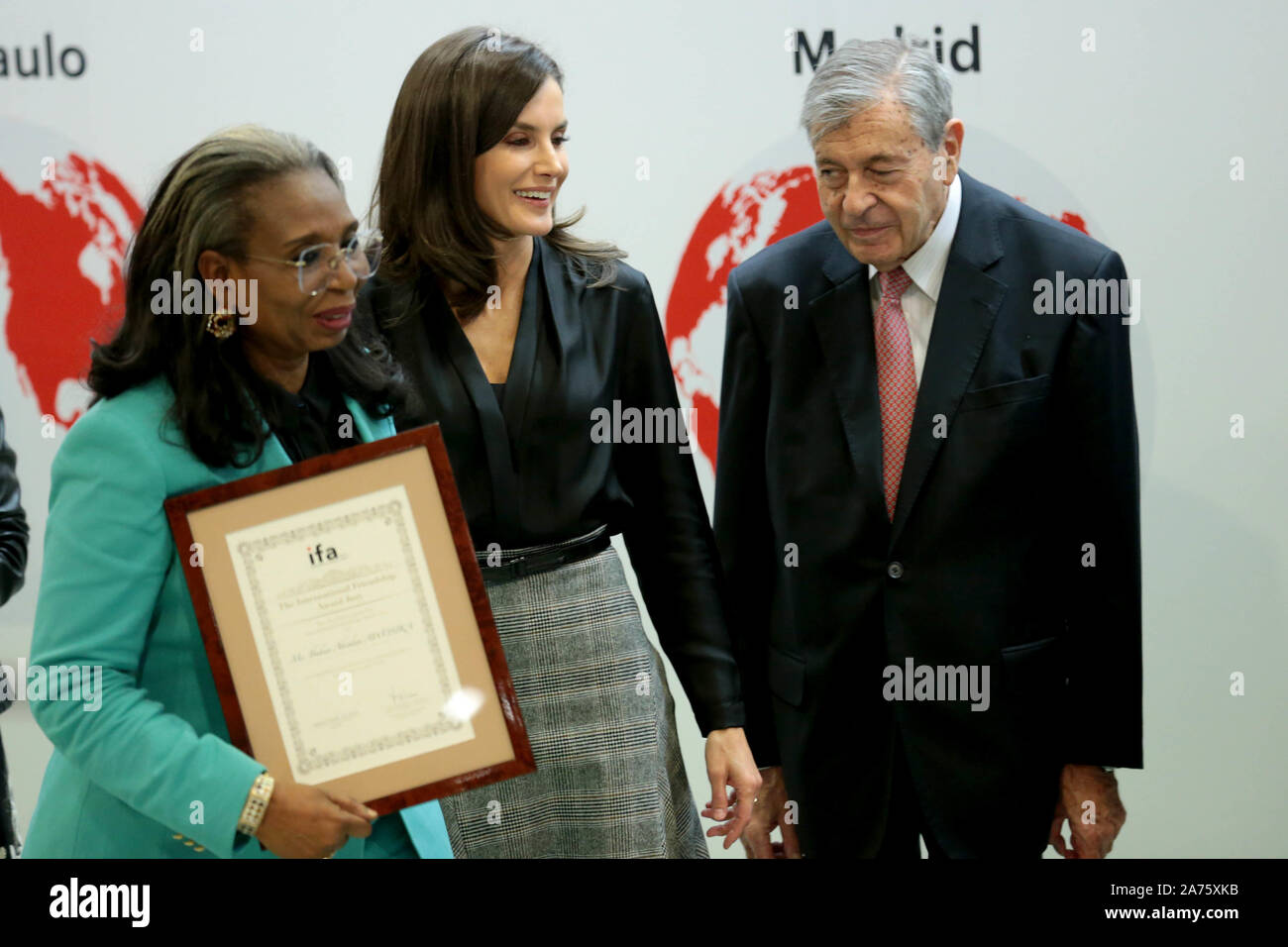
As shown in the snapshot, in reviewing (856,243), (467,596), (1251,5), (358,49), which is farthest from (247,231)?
(1251,5)

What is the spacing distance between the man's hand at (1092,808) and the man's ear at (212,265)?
1523 millimetres

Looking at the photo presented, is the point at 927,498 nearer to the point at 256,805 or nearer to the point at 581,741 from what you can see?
the point at 581,741

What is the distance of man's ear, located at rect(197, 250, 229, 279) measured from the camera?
1.63m

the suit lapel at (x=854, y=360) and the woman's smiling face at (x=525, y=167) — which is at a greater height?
the woman's smiling face at (x=525, y=167)

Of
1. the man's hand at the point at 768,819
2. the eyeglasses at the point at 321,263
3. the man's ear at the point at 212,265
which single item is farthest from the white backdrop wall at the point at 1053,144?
the man's ear at the point at 212,265

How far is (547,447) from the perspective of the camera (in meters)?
2.12

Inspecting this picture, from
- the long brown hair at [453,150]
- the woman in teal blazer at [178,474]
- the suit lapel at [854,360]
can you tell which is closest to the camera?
the woman in teal blazer at [178,474]

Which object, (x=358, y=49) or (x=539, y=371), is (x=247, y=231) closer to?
(x=539, y=371)

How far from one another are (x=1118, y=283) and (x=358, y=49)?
1507mm

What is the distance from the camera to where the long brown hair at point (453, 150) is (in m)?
2.08

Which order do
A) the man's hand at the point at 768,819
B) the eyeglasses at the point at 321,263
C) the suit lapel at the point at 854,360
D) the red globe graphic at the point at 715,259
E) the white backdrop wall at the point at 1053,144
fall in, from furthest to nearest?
the red globe graphic at the point at 715,259 < the white backdrop wall at the point at 1053,144 < the man's hand at the point at 768,819 < the suit lapel at the point at 854,360 < the eyeglasses at the point at 321,263

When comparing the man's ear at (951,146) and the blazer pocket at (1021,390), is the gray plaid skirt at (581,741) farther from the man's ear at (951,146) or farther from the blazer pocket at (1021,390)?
the man's ear at (951,146)

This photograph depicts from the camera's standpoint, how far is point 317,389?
5.90 ft

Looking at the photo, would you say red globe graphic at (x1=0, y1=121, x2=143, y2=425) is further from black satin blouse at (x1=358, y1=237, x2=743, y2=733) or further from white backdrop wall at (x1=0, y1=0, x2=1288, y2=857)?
black satin blouse at (x1=358, y1=237, x2=743, y2=733)
